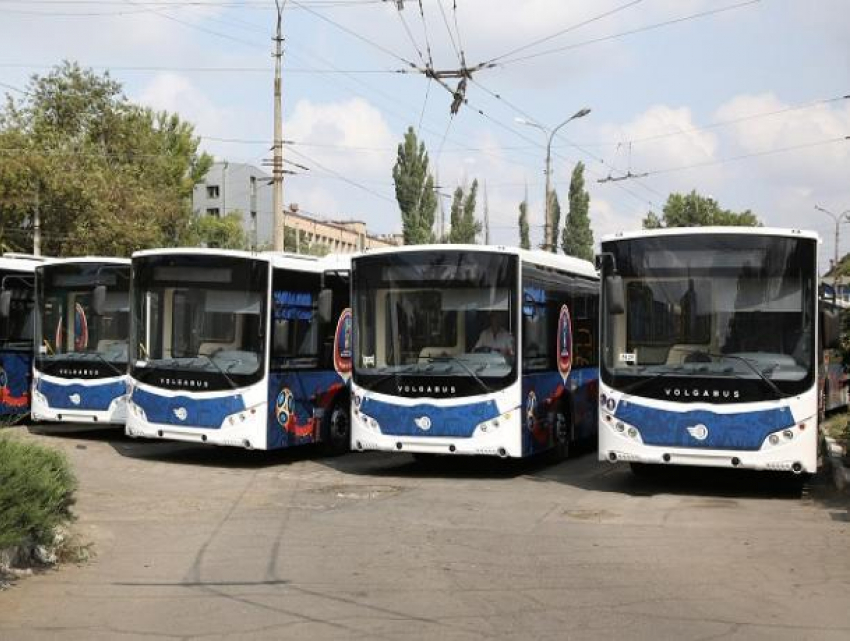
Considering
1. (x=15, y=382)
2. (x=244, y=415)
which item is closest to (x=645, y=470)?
(x=244, y=415)

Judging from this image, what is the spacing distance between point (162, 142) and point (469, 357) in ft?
133

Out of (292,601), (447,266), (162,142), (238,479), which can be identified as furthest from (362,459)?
(162,142)

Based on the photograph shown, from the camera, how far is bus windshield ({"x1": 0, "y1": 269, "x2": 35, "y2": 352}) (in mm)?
18938

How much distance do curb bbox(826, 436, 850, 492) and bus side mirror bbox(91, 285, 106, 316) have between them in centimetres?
1089

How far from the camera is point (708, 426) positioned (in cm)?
1197

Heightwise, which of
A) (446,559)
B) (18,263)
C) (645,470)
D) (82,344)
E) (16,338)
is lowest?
(446,559)

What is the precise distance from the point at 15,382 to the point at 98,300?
10.1 ft

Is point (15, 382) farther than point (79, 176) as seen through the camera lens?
No

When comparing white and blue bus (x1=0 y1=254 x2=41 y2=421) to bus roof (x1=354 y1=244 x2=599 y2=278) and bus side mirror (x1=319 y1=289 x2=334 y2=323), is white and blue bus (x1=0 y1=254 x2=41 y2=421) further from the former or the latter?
bus roof (x1=354 y1=244 x2=599 y2=278)

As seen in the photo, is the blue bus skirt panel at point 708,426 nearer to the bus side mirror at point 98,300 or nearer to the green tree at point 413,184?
the bus side mirror at point 98,300

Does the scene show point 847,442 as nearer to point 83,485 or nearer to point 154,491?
point 154,491

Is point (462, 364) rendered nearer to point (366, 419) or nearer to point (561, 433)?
point (366, 419)

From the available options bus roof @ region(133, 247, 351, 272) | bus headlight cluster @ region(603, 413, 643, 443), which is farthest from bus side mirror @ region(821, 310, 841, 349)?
bus roof @ region(133, 247, 351, 272)

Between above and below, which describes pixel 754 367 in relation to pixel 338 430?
above
